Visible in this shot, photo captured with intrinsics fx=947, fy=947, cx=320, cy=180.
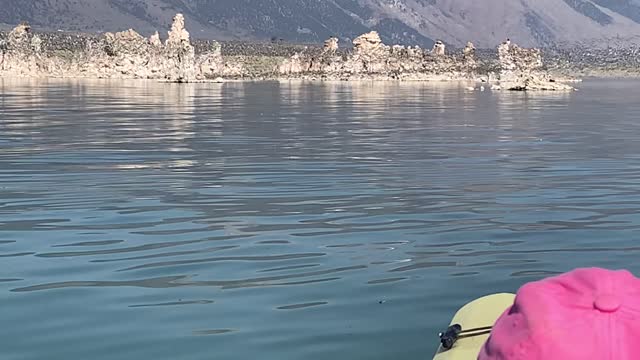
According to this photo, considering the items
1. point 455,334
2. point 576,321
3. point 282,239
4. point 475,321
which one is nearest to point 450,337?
point 455,334

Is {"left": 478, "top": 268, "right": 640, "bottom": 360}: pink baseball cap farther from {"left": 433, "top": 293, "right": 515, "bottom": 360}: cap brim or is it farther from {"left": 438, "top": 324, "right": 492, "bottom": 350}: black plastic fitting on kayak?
{"left": 438, "top": 324, "right": 492, "bottom": 350}: black plastic fitting on kayak

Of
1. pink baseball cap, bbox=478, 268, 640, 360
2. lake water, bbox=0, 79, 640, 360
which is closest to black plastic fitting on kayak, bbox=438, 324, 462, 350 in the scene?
pink baseball cap, bbox=478, 268, 640, 360

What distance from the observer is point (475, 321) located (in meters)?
9.09

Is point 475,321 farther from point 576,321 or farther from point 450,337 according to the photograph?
point 576,321

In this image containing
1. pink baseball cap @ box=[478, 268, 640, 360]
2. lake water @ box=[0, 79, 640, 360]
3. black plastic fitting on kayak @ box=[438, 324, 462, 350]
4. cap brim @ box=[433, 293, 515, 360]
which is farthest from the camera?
lake water @ box=[0, 79, 640, 360]

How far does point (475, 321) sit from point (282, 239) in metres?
9.86

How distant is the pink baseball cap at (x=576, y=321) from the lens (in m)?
5.53

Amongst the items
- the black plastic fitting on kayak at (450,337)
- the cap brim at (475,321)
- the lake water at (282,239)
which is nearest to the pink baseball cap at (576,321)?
the cap brim at (475,321)

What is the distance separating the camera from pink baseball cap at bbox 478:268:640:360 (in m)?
5.53

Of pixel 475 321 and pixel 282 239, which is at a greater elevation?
pixel 475 321

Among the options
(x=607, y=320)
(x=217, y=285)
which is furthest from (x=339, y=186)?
(x=607, y=320)

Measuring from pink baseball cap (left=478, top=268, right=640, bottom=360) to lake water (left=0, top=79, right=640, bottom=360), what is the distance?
19.2 feet

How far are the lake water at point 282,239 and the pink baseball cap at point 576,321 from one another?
5.85 metres

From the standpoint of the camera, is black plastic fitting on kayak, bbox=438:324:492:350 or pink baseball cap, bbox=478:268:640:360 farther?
black plastic fitting on kayak, bbox=438:324:492:350
